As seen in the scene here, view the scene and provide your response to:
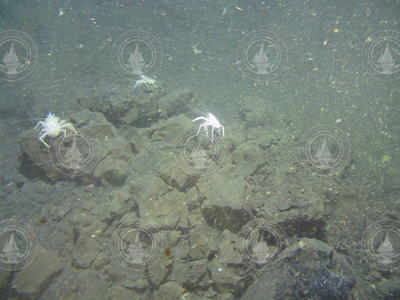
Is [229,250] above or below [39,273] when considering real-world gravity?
above

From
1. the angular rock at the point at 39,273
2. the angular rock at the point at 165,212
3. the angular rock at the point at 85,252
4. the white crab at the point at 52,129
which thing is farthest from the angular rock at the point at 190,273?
the white crab at the point at 52,129

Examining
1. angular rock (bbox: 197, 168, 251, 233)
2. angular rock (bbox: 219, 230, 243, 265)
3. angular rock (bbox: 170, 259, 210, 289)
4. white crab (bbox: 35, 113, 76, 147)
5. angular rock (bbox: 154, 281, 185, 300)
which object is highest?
white crab (bbox: 35, 113, 76, 147)

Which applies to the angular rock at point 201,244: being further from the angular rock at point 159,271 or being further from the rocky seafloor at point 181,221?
the angular rock at point 159,271

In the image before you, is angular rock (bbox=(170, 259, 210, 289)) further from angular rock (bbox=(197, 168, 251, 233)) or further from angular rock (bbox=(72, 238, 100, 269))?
angular rock (bbox=(72, 238, 100, 269))

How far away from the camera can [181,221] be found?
4.28m

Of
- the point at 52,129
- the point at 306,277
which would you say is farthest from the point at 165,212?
the point at 52,129

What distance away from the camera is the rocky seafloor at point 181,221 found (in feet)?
11.3

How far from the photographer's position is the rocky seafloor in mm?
3449

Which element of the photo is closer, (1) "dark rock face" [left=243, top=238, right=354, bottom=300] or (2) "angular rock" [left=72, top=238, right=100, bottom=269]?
(1) "dark rock face" [left=243, top=238, right=354, bottom=300]

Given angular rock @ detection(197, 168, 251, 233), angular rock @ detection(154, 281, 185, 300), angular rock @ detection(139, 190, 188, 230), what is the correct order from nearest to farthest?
1. angular rock @ detection(154, 281, 185, 300)
2. angular rock @ detection(197, 168, 251, 233)
3. angular rock @ detection(139, 190, 188, 230)

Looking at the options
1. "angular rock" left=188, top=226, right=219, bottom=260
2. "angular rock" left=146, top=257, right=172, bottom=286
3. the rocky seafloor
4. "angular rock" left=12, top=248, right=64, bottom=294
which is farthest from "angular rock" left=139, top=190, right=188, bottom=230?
"angular rock" left=12, top=248, right=64, bottom=294

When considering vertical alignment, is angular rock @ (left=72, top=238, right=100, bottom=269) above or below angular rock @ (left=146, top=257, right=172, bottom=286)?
above

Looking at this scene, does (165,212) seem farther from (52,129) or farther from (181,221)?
(52,129)

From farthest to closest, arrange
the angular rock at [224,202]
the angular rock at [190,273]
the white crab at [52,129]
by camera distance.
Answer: the white crab at [52,129] < the angular rock at [224,202] < the angular rock at [190,273]
